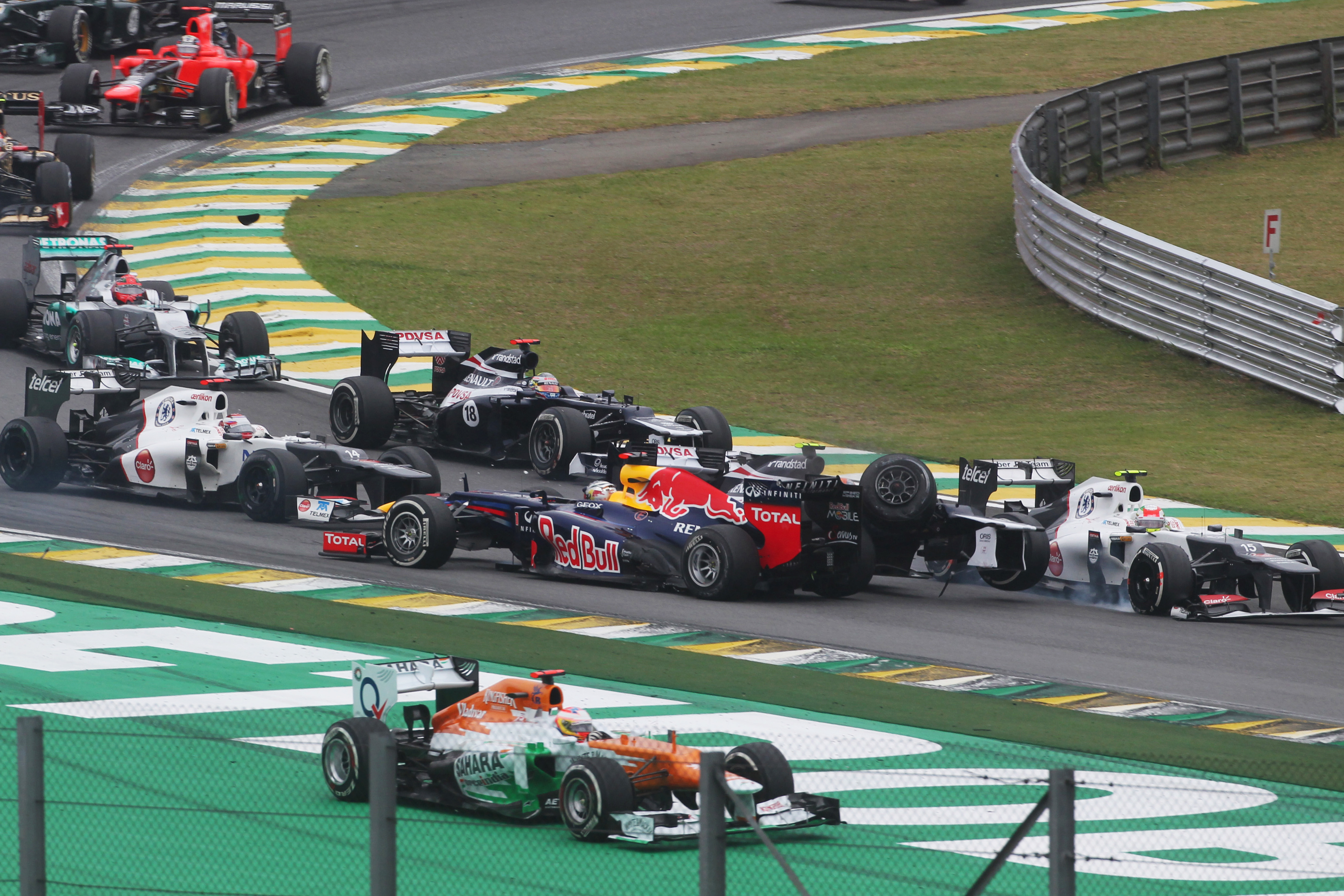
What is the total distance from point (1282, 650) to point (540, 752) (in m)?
8.00

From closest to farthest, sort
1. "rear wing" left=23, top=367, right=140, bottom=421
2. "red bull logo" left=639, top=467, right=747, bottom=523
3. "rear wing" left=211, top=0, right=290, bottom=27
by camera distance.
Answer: "red bull logo" left=639, top=467, right=747, bottom=523
"rear wing" left=23, top=367, right=140, bottom=421
"rear wing" left=211, top=0, right=290, bottom=27

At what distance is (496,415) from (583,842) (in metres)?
12.9

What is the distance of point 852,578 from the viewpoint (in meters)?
17.1

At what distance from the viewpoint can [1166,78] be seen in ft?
116

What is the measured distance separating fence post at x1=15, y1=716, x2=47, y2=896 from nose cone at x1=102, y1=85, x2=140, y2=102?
103ft

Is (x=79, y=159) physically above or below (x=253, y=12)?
below

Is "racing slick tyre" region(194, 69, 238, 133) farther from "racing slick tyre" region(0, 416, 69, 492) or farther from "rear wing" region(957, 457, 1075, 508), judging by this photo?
"rear wing" region(957, 457, 1075, 508)

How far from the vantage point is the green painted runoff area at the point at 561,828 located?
8.72m

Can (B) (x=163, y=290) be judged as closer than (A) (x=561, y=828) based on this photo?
No

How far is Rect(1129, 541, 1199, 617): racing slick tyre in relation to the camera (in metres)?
16.7

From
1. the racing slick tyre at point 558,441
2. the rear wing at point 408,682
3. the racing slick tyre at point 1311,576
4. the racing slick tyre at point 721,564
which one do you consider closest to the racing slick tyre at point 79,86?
the racing slick tyre at point 558,441

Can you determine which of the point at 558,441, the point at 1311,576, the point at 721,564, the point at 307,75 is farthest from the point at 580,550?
the point at 307,75

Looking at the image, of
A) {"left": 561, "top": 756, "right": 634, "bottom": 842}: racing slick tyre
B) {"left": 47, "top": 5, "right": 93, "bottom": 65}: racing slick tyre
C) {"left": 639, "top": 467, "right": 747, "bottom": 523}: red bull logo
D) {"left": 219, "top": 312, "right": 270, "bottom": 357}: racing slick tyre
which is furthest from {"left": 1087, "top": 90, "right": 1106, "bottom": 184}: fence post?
{"left": 561, "top": 756, "right": 634, "bottom": 842}: racing slick tyre

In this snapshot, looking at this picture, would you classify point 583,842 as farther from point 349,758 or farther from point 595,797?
point 349,758
